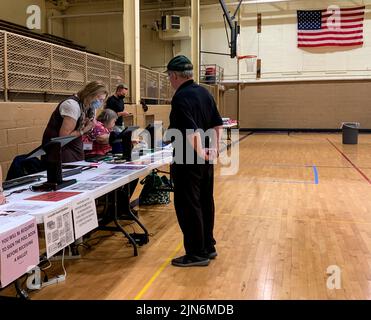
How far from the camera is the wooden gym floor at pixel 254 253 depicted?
2.57m

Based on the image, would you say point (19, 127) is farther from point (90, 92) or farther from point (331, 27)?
point (331, 27)

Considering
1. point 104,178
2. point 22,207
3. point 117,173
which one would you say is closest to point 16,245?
point 22,207

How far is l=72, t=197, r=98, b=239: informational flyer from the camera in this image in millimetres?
2189

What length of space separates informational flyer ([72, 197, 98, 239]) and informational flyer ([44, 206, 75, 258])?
51 mm

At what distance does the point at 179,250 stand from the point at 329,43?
47.0 ft

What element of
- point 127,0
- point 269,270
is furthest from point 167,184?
Result: point 127,0

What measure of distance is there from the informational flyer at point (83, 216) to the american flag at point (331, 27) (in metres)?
15.2

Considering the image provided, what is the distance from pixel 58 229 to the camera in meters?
2.03

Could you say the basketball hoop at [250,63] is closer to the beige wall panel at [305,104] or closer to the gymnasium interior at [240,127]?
the gymnasium interior at [240,127]

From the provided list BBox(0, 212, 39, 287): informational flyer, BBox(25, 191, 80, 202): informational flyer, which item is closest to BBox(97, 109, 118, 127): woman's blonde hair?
BBox(25, 191, 80, 202): informational flyer

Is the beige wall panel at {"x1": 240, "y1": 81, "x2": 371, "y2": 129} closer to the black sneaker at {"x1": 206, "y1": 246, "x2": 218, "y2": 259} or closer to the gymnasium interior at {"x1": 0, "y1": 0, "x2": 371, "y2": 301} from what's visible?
the gymnasium interior at {"x1": 0, "y1": 0, "x2": 371, "y2": 301}

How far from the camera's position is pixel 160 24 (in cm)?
1539

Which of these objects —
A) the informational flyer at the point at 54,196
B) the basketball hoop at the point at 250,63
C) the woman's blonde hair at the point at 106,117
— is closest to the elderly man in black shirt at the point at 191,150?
the informational flyer at the point at 54,196
